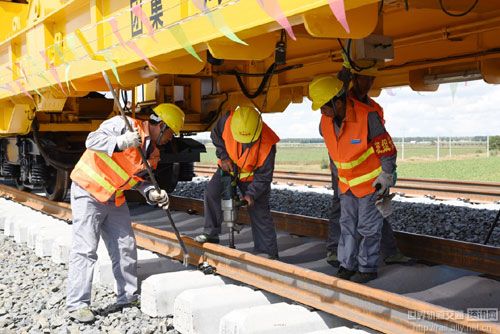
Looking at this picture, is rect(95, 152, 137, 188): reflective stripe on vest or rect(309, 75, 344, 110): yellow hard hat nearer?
rect(309, 75, 344, 110): yellow hard hat

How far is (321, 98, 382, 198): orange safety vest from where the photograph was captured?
4.33 m

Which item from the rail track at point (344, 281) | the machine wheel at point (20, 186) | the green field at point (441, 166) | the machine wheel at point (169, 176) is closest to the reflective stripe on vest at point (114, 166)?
the rail track at point (344, 281)

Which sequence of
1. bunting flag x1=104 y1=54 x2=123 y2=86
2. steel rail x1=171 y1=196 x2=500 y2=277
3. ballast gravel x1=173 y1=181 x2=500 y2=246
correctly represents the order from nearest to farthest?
1. steel rail x1=171 y1=196 x2=500 y2=277
2. bunting flag x1=104 y1=54 x2=123 y2=86
3. ballast gravel x1=173 y1=181 x2=500 y2=246

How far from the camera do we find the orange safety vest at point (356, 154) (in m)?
4.33

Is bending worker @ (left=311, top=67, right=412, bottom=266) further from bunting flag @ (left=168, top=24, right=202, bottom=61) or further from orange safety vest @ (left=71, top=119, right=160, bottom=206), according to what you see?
orange safety vest @ (left=71, top=119, right=160, bottom=206)

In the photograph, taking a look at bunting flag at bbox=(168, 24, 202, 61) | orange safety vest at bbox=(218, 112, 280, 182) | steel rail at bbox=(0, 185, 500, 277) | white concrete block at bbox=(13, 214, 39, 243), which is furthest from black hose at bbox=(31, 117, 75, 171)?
bunting flag at bbox=(168, 24, 202, 61)

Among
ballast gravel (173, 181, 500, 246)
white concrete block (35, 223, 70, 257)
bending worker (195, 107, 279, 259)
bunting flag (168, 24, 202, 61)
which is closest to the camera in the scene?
bunting flag (168, 24, 202, 61)

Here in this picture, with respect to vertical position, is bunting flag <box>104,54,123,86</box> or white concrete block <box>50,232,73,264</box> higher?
bunting flag <box>104,54,123,86</box>

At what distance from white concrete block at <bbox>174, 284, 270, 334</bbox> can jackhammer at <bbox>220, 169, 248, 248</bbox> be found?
1.00 meters

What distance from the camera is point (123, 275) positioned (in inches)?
185

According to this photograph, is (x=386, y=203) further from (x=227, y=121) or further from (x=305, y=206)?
(x=305, y=206)

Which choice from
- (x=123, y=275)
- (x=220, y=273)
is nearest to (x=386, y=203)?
(x=220, y=273)

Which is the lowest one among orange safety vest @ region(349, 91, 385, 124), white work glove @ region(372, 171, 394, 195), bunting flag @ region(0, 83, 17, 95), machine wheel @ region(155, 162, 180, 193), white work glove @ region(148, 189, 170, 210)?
machine wheel @ region(155, 162, 180, 193)

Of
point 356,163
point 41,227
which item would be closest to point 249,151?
point 356,163
